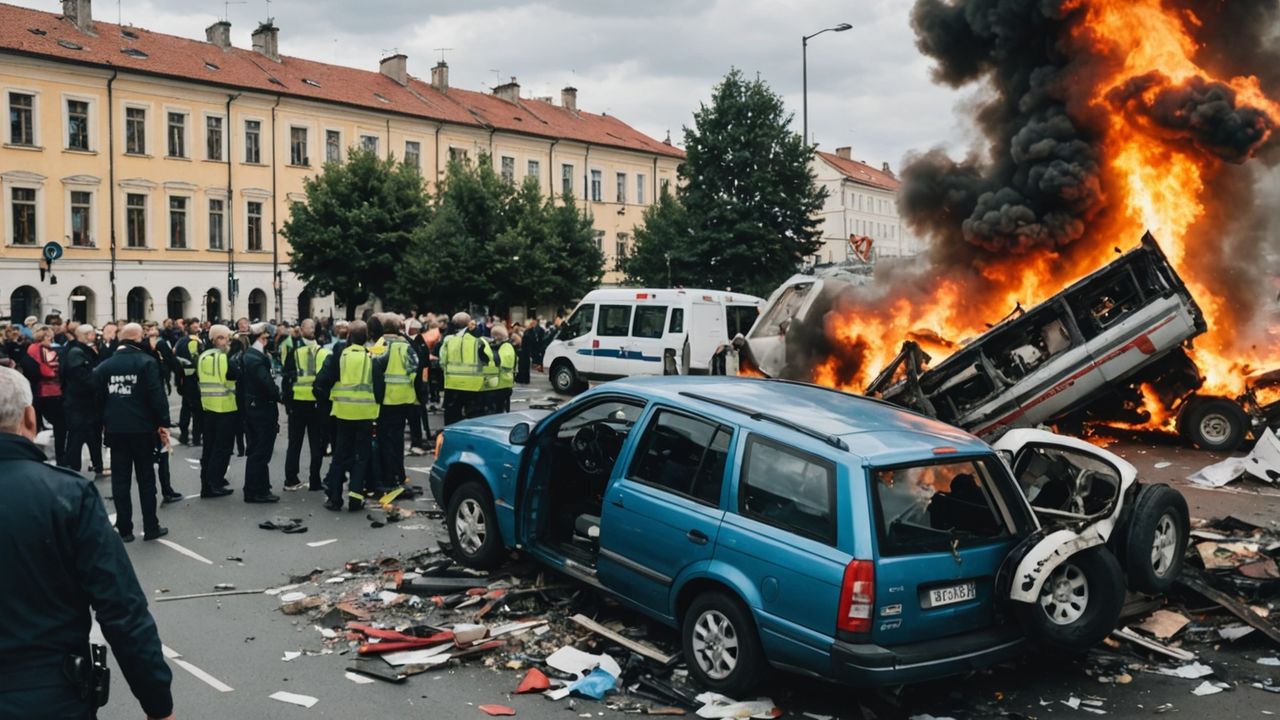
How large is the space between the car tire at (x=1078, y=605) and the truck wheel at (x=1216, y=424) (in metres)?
9.24

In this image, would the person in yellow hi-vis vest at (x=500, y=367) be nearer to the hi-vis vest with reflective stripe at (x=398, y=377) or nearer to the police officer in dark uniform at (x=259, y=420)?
the hi-vis vest with reflective stripe at (x=398, y=377)

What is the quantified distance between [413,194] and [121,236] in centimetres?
1226

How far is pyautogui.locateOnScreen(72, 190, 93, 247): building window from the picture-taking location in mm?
39544

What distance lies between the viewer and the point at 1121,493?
6.25 m

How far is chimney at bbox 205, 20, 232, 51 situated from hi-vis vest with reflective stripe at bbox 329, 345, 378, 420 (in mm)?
41991

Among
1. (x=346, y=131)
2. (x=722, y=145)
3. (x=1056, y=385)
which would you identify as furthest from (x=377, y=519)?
(x=346, y=131)

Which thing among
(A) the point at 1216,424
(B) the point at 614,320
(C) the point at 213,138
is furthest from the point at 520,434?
(C) the point at 213,138

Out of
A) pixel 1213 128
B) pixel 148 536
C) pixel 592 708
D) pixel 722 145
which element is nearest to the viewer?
pixel 592 708

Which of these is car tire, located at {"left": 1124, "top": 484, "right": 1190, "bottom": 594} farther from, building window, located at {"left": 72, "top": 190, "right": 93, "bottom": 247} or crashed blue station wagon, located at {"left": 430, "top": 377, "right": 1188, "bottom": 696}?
building window, located at {"left": 72, "top": 190, "right": 93, "bottom": 247}

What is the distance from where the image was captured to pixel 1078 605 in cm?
567

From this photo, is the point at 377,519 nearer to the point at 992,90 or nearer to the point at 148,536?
the point at 148,536

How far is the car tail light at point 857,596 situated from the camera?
4.93 m

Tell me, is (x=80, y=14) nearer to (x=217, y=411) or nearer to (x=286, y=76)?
(x=286, y=76)

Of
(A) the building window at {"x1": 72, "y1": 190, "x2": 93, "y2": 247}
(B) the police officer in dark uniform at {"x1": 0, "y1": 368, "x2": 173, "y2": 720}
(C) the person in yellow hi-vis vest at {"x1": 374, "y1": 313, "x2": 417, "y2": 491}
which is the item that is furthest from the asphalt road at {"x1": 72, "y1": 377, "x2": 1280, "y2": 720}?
(A) the building window at {"x1": 72, "y1": 190, "x2": 93, "y2": 247}
